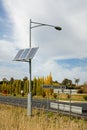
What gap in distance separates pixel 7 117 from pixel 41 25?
8365 millimetres

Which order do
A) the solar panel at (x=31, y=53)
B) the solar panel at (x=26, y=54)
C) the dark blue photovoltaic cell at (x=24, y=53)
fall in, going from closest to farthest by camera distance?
the solar panel at (x=31, y=53) → the solar panel at (x=26, y=54) → the dark blue photovoltaic cell at (x=24, y=53)

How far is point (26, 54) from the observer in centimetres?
2158

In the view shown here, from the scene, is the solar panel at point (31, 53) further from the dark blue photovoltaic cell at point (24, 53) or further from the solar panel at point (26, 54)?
the dark blue photovoltaic cell at point (24, 53)

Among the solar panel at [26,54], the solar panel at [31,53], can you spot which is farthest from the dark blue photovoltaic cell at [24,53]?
the solar panel at [31,53]

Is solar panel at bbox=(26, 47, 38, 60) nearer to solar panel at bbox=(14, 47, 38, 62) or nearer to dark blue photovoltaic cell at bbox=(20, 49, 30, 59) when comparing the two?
solar panel at bbox=(14, 47, 38, 62)

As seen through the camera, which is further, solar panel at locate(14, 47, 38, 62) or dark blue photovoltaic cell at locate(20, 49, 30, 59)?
dark blue photovoltaic cell at locate(20, 49, 30, 59)

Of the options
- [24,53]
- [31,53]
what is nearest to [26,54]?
[24,53]

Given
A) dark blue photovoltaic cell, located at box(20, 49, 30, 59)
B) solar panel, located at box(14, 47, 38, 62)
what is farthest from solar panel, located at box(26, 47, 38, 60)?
dark blue photovoltaic cell, located at box(20, 49, 30, 59)

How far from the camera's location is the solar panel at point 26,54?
2090cm

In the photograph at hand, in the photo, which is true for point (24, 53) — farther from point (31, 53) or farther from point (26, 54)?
point (31, 53)

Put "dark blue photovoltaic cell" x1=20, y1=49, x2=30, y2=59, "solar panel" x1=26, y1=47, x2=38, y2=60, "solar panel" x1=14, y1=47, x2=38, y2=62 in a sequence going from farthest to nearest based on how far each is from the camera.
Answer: "dark blue photovoltaic cell" x1=20, y1=49, x2=30, y2=59, "solar panel" x1=14, y1=47, x2=38, y2=62, "solar panel" x1=26, y1=47, x2=38, y2=60

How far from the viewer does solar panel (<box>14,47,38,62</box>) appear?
2090cm

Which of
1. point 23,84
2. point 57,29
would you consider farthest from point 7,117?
point 23,84

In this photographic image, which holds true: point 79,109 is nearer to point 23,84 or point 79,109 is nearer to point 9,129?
point 9,129
